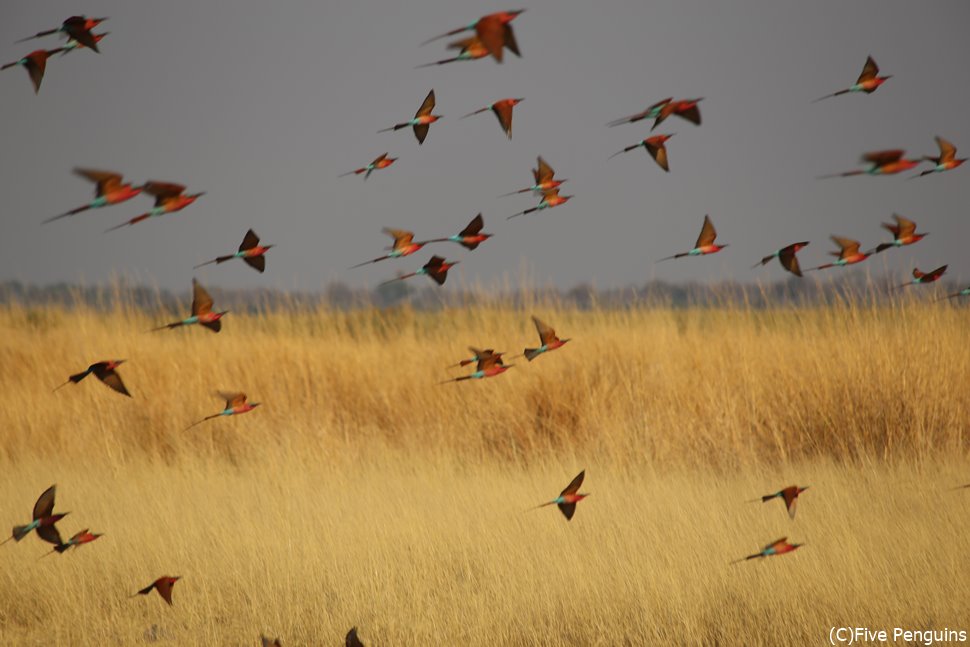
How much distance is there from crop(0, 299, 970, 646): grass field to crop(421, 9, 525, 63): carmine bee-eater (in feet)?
11.8

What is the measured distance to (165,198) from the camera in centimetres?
320

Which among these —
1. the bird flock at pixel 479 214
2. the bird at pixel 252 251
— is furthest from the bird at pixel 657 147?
the bird at pixel 252 251

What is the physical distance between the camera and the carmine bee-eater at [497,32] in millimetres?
2637

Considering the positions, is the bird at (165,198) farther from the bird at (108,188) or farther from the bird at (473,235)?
the bird at (473,235)

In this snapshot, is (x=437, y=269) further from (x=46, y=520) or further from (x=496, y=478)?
(x=496, y=478)

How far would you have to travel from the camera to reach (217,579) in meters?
6.58

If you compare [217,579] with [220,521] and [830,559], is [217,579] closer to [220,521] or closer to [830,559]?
[220,521]

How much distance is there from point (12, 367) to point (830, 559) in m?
10.7

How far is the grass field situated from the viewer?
5.75 meters

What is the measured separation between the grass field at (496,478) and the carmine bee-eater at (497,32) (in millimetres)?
3605

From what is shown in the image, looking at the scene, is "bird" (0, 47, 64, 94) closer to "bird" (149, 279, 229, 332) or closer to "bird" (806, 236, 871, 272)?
"bird" (149, 279, 229, 332)

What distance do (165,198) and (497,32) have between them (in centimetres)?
124

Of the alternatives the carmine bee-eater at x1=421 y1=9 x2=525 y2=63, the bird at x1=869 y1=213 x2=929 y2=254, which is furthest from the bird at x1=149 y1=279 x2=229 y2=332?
the bird at x1=869 y1=213 x2=929 y2=254

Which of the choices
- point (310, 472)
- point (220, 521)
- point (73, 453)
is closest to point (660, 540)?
point (220, 521)
